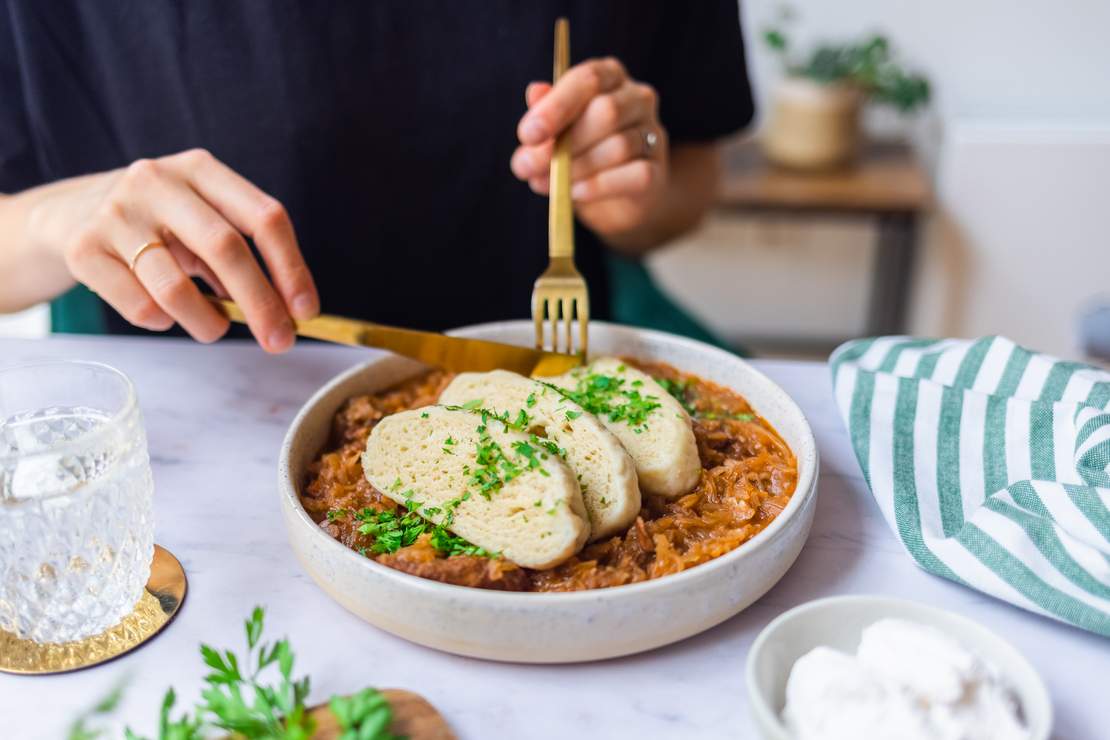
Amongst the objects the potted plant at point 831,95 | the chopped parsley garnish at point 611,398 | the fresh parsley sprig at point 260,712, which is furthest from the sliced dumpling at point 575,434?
the potted plant at point 831,95

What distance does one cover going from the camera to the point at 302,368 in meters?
1.94

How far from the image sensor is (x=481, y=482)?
130cm

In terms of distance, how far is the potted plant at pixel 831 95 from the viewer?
4125 mm

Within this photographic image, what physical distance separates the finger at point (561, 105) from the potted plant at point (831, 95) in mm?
2484

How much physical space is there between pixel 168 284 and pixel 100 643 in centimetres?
55

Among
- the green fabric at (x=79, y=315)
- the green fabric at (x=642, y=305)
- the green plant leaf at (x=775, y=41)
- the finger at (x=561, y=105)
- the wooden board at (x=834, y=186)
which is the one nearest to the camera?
the finger at (x=561, y=105)

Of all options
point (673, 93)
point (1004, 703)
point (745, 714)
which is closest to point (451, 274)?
point (673, 93)

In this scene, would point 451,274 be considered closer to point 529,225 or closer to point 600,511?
point 529,225

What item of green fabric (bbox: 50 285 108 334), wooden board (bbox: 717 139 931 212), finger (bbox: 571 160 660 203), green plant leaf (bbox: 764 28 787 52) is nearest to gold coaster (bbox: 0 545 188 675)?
finger (bbox: 571 160 660 203)

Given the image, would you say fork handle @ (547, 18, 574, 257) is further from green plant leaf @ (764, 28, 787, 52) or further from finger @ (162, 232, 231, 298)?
green plant leaf @ (764, 28, 787, 52)

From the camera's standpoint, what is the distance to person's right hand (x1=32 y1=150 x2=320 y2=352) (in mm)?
1495

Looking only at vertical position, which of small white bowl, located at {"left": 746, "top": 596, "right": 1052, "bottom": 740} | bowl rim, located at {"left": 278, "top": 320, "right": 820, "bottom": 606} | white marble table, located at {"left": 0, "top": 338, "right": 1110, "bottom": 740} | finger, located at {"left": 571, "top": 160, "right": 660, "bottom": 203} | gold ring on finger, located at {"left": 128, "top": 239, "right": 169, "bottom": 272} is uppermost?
gold ring on finger, located at {"left": 128, "top": 239, "right": 169, "bottom": 272}

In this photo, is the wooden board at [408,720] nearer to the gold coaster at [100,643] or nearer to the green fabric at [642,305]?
the gold coaster at [100,643]

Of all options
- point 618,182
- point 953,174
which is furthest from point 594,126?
point 953,174
